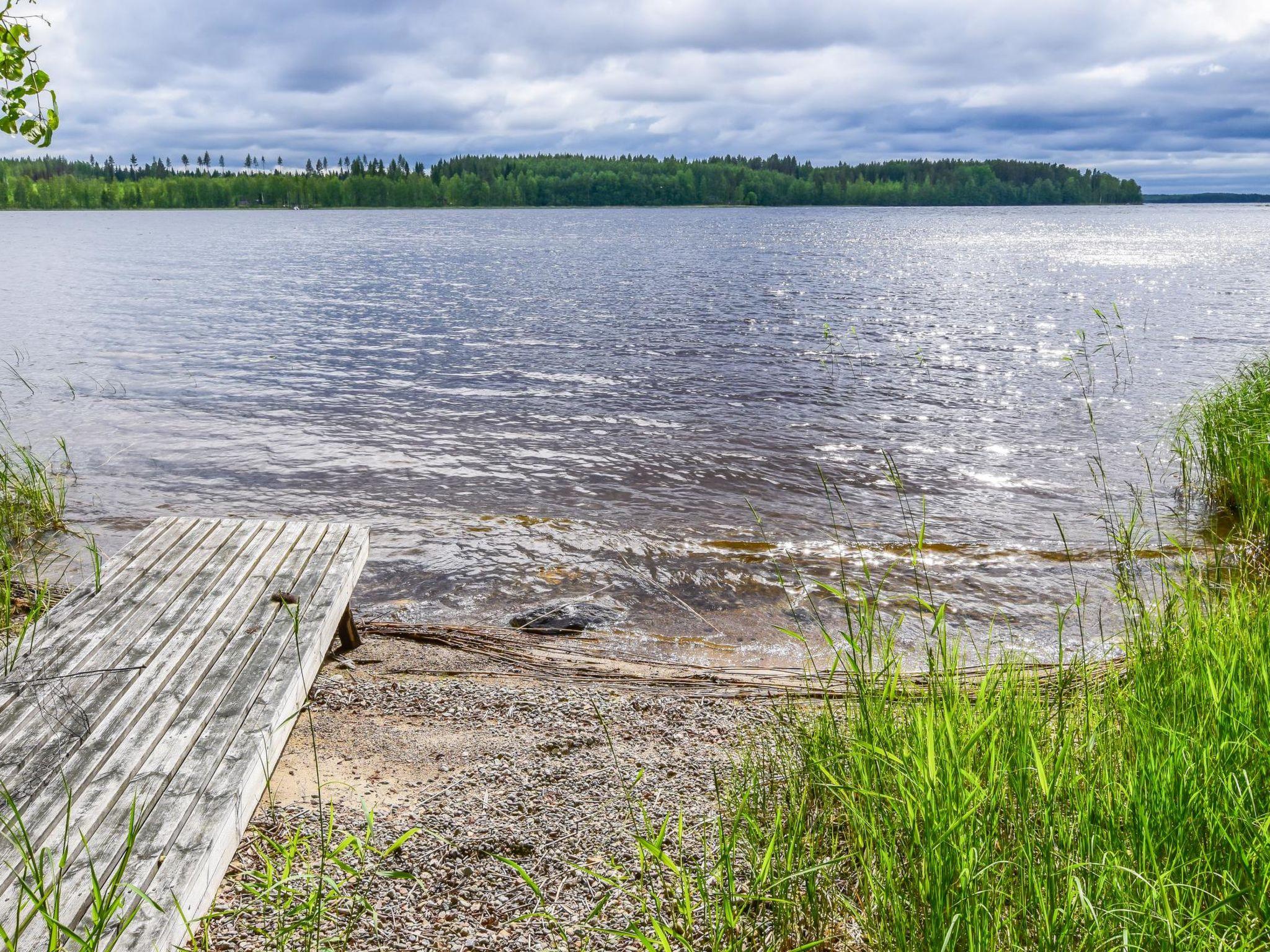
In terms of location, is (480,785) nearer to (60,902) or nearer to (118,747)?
(118,747)

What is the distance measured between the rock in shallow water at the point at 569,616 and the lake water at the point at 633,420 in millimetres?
234

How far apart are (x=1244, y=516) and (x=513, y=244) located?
6751 centimetres

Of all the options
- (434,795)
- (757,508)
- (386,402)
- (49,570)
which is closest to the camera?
(434,795)

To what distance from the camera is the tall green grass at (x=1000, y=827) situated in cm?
267

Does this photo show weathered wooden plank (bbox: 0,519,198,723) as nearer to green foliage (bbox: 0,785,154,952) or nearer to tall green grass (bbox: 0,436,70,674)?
green foliage (bbox: 0,785,154,952)

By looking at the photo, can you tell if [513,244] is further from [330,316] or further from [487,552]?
[487,552]

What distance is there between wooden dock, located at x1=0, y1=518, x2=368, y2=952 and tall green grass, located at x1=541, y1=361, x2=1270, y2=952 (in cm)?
148

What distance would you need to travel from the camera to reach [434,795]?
14.0 ft

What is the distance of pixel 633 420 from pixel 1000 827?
11384 mm

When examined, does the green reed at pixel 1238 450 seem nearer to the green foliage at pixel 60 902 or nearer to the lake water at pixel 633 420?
the lake water at pixel 633 420

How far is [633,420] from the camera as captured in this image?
14.4 meters

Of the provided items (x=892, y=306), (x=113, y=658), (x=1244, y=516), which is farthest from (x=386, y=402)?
(x=892, y=306)

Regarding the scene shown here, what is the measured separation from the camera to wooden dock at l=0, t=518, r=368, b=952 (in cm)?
287

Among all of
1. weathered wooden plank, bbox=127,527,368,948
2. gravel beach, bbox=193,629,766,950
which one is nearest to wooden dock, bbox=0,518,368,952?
weathered wooden plank, bbox=127,527,368,948
